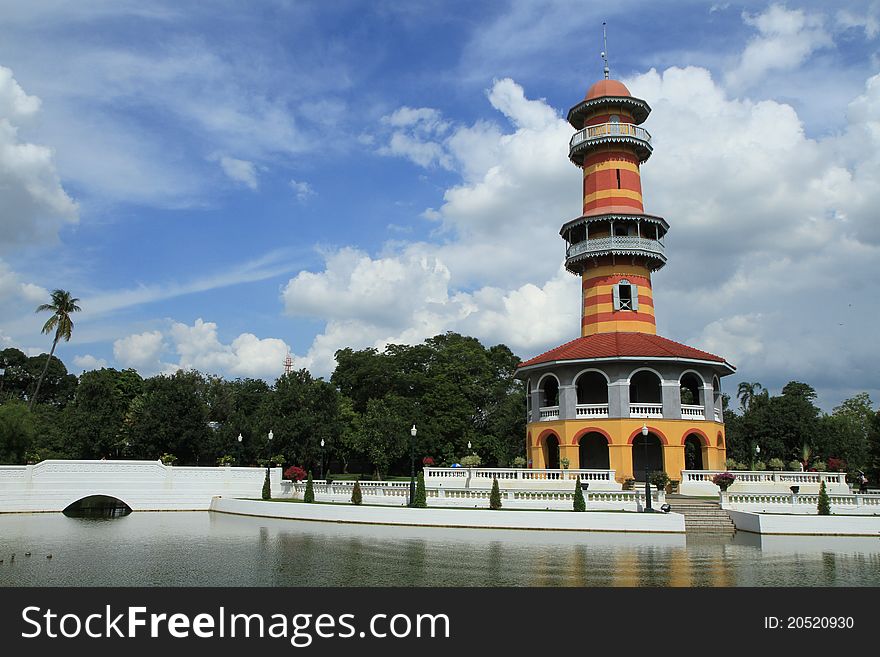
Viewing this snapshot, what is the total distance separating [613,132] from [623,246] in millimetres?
7852

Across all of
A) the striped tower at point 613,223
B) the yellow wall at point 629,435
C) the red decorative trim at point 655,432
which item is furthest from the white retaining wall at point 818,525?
the striped tower at point 613,223

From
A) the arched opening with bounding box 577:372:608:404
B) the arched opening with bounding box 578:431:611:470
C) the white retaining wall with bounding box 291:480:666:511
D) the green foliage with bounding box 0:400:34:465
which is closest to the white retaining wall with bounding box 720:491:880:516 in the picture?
the white retaining wall with bounding box 291:480:666:511

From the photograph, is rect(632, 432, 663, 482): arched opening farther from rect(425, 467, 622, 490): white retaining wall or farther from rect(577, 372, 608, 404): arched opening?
rect(425, 467, 622, 490): white retaining wall

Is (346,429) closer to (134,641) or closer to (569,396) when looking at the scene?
(569,396)

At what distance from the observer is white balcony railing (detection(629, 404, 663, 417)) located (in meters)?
37.4

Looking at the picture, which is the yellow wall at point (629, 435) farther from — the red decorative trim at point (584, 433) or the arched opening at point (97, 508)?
the arched opening at point (97, 508)

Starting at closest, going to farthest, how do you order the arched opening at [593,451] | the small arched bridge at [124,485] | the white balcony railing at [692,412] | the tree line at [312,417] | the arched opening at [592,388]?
1. the small arched bridge at [124,485]
2. the white balcony railing at [692,412]
3. the arched opening at [593,451]
4. the arched opening at [592,388]
5. the tree line at [312,417]

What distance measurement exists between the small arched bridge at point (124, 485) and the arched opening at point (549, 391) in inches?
622

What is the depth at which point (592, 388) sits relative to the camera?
41.9m

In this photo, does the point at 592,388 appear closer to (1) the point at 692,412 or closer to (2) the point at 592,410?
(2) the point at 592,410

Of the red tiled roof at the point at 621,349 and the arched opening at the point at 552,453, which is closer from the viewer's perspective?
the red tiled roof at the point at 621,349

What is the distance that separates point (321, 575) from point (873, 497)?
22.3m

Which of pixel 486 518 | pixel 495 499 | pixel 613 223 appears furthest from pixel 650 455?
pixel 486 518

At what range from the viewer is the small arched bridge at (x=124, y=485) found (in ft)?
117
